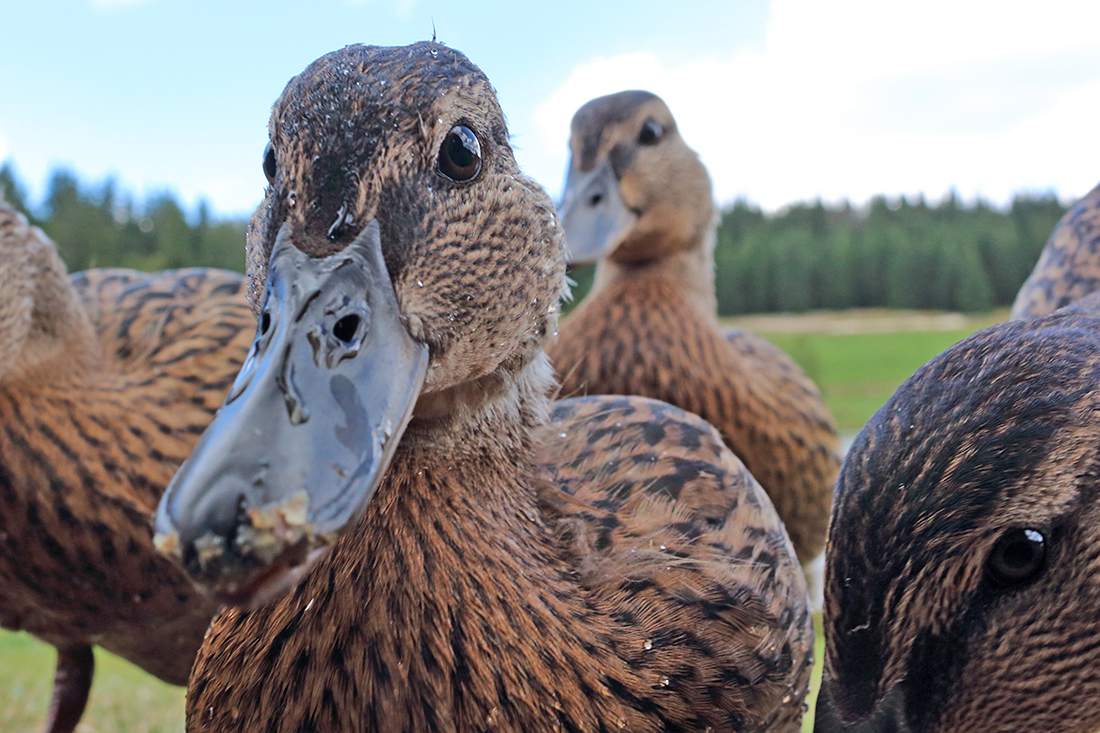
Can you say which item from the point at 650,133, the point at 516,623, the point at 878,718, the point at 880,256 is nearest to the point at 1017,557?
the point at 878,718

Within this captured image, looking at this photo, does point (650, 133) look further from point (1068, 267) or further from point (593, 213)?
point (1068, 267)

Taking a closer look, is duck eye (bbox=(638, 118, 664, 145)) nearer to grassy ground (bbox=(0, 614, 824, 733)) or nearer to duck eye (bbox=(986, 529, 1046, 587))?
grassy ground (bbox=(0, 614, 824, 733))

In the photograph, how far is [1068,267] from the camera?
277cm

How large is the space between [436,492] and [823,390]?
63.6 feet

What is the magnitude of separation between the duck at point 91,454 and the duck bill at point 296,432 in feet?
4.89

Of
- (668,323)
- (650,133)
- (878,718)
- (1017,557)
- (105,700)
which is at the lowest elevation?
(105,700)

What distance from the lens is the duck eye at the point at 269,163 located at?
4.65 feet

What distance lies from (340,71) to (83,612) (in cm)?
193

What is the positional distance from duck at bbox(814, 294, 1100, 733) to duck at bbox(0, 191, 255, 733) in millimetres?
1656

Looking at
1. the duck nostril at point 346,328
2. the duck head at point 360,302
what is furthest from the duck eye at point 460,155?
the duck nostril at point 346,328

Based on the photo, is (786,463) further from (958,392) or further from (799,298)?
(799,298)

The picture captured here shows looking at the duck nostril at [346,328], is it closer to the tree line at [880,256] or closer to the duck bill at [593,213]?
the duck bill at [593,213]

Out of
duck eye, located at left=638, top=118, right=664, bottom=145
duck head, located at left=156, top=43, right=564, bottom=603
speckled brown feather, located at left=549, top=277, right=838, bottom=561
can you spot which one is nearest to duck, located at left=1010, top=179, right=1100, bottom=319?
speckled brown feather, located at left=549, top=277, right=838, bottom=561

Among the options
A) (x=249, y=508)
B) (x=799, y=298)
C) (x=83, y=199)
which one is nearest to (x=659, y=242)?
(x=249, y=508)
